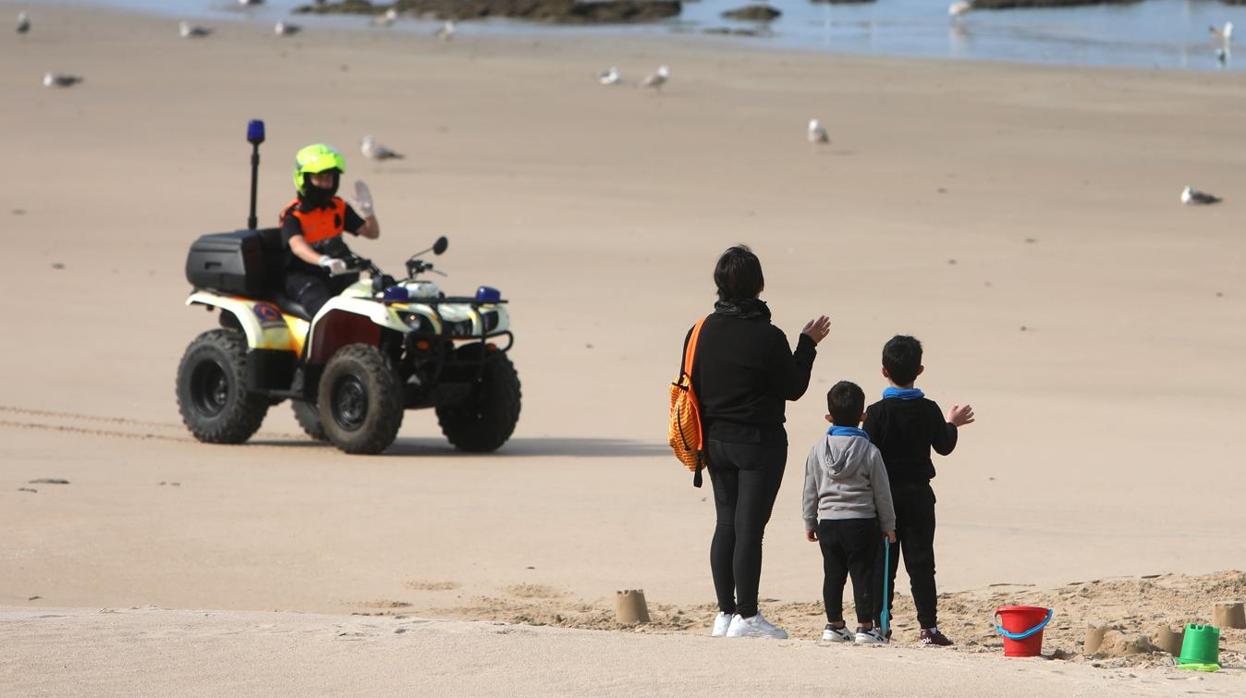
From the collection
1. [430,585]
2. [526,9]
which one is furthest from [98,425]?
[526,9]

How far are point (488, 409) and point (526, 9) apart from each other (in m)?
44.4

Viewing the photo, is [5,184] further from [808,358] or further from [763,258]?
[808,358]

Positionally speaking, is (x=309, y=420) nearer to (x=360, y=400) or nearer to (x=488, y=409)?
(x=360, y=400)

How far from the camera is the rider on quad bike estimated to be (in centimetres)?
1186

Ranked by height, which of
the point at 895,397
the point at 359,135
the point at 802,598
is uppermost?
the point at 359,135

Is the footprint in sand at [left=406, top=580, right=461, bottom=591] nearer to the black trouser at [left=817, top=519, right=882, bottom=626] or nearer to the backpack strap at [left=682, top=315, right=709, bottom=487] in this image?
the backpack strap at [left=682, top=315, right=709, bottom=487]

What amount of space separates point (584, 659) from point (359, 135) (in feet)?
72.0

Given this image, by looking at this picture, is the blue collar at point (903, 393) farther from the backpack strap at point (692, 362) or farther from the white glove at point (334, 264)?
the white glove at point (334, 264)

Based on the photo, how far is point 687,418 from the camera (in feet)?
22.7

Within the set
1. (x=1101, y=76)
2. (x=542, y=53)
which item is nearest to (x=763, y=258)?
(x=1101, y=76)

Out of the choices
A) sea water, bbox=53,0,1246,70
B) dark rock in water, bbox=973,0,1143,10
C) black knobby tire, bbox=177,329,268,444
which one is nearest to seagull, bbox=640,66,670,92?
sea water, bbox=53,0,1246,70

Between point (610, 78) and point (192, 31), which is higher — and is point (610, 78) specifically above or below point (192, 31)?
below

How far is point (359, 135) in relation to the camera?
27.4 m

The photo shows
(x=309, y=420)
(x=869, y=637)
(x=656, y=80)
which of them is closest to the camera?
(x=869, y=637)
